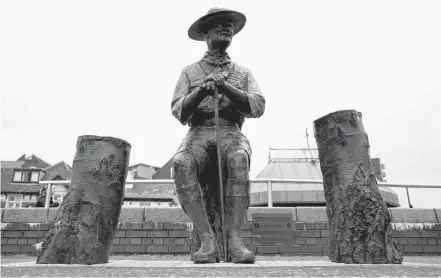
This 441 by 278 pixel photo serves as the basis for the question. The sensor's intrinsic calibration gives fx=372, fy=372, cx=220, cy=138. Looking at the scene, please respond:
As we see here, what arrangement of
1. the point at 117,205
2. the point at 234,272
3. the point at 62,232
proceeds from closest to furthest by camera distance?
the point at 234,272 → the point at 62,232 → the point at 117,205

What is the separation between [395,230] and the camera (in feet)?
20.3

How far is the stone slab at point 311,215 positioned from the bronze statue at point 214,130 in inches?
128

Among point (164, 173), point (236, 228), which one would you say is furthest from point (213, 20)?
point (164, 173)

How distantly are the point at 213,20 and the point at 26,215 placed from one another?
4.97 meters

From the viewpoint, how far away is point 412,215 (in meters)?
6.33

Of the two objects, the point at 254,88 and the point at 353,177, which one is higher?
the point at 254,88

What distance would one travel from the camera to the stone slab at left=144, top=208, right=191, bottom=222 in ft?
20.5

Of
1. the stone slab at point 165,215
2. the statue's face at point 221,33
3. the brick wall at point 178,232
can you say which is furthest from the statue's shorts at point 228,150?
the stone slab at point 165,215

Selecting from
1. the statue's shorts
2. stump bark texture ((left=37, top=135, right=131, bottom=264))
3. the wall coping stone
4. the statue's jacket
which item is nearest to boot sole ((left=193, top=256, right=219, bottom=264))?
the statue's shorts

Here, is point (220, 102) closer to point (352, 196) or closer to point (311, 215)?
point (352, 196)

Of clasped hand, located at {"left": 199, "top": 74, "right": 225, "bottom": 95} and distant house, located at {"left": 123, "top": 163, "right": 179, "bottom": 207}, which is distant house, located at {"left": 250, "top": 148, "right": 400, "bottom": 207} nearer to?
clasped hand, located at {"left": 199, "top": 74, "right": 225, "bottom": 95}

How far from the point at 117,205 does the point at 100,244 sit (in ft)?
1.14

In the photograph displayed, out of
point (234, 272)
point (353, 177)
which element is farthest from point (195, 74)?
point (234, 272)

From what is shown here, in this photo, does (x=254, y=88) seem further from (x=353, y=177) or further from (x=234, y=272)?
(x=234, y=272)
